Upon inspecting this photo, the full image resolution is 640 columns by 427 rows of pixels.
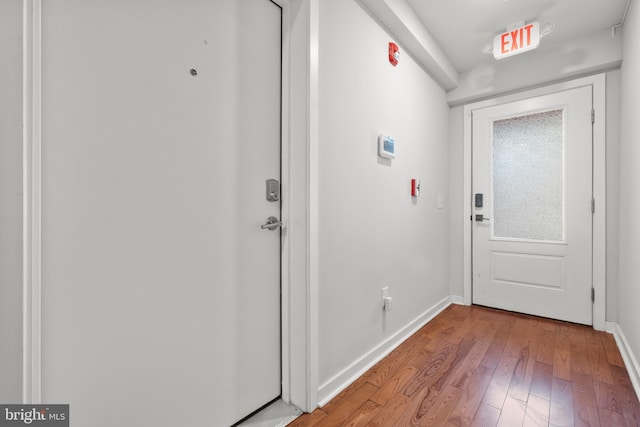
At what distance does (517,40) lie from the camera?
85.3 inches

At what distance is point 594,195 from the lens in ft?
7.72

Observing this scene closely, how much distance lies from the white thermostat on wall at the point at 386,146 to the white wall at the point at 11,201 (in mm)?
1697

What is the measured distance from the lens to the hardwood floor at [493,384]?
4.38ft

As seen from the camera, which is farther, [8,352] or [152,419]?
[152,419]

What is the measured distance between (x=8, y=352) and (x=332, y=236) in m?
1.24

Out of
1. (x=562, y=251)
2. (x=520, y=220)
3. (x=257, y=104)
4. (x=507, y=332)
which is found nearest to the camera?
(x=257, y=104)

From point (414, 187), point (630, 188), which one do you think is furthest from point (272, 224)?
point (630, 188)

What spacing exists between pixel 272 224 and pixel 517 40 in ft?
8.00

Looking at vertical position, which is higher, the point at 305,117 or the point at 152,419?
the point at 305,117

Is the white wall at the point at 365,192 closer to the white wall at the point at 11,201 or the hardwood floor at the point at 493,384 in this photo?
the hardwood floor at the point at 493,384

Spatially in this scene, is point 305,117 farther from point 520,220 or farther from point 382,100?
point 520,220

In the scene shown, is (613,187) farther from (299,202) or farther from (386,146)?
(299,202)

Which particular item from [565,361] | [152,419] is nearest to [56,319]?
[152,419]

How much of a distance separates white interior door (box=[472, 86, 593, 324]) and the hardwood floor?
41 centimetres
